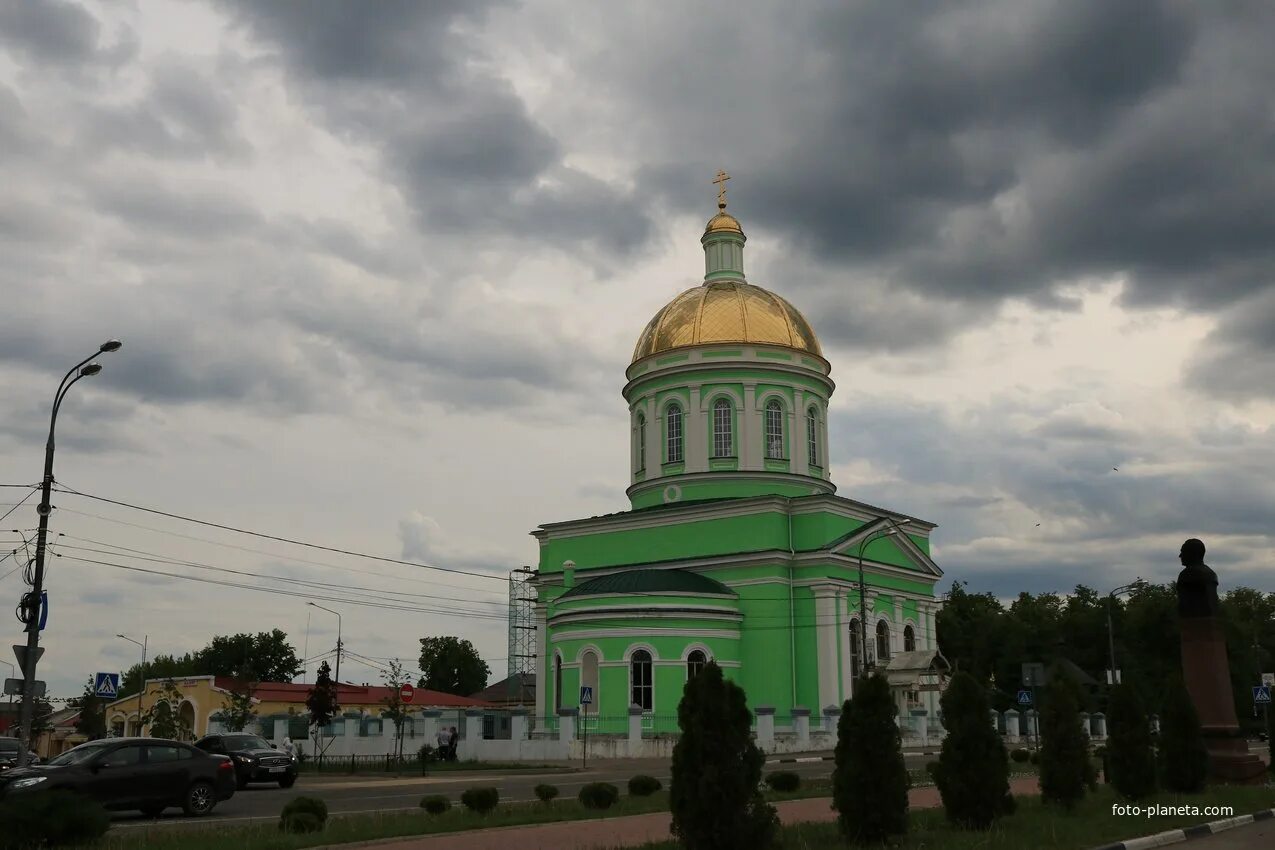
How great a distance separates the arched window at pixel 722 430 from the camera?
44969mm

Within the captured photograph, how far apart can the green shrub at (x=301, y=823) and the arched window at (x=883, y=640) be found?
3214cm

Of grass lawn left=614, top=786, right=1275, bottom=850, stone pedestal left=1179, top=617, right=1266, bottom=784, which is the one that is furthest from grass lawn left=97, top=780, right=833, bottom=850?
stone pedestal left=1179, top=617, right=1266, bottom=784

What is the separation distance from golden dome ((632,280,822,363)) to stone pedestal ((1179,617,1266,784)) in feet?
86.2

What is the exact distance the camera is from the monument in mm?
20703

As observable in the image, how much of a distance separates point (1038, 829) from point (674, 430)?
33269mm

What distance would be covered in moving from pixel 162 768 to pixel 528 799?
19.7 ft

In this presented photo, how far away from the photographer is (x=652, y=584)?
3950 centimetres

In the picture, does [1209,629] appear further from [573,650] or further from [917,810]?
[573,650]

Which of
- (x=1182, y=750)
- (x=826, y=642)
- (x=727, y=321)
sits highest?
(x=727, y=321)

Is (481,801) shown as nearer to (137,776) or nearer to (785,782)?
(137,776)

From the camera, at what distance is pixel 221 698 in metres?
53.4

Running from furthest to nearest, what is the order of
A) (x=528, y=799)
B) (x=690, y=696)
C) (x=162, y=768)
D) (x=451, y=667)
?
(x=451, y=667)
(x=528, y=799)
(x=162, y=768)
(x=690, y=696)

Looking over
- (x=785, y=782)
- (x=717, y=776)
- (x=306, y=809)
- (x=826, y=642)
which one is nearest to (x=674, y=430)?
(x=826, y=642)

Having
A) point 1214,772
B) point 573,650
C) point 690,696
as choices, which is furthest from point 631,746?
point 690,696
